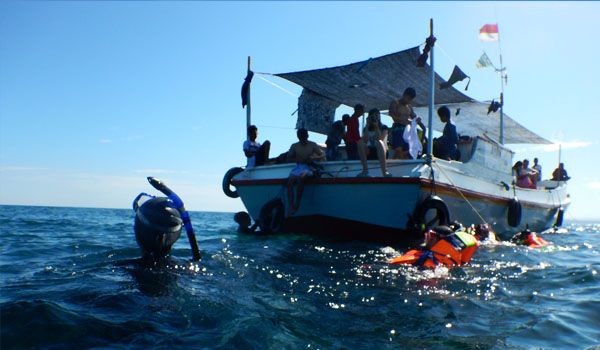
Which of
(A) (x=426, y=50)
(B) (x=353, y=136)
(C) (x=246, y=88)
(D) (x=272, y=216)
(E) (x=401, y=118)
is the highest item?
(A) (x=426, y=50)

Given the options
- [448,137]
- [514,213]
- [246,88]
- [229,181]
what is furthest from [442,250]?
[229,181]

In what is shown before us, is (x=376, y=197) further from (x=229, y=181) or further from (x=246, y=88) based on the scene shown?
(x=229, y=181)

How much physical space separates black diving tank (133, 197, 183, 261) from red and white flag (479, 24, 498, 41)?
11331 mm

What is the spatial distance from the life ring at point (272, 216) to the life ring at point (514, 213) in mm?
5859

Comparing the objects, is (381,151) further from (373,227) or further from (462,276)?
(462,276)

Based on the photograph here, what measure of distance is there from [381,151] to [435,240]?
7.04ft

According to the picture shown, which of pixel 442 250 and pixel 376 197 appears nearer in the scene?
pixel 442 250

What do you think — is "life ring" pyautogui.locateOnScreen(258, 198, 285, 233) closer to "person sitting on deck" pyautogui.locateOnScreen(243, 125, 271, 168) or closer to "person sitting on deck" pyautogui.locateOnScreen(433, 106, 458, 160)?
"person sitting on deck" pyautogui.locateOnScreen(243, 125, 271, 168)

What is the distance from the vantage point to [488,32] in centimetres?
1160

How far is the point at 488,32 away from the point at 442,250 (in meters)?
9.32

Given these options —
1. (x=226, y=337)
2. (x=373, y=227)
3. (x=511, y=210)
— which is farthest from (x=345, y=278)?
(x=511, y=210)

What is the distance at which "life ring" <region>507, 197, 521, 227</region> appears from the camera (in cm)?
965

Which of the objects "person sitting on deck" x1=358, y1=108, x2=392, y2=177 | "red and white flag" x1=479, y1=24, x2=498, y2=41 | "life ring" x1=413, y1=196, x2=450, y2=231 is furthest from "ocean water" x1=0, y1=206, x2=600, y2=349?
"red and white flag" x1=479, y1=24, x2=498, y2=41

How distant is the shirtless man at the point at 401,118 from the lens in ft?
23.0
